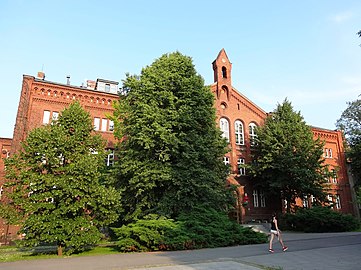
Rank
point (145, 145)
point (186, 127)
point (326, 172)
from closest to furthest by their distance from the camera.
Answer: point (145, 145) < point (186, 127) < point (326, 172)

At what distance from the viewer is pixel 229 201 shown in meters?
20.8

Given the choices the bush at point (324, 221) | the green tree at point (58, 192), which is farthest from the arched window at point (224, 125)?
the green tree at point (58, 192)

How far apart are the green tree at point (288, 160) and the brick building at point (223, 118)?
6.67 feet

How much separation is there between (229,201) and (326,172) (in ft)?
48.2

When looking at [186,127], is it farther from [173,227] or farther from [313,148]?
[313,148]

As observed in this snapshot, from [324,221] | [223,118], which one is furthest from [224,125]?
[324,221]

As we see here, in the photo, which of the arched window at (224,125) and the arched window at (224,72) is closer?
the arched window at (224,125)

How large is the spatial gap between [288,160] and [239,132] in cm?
764

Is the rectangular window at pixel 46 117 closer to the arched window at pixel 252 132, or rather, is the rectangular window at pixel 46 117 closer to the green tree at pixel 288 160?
the green tree at pixel 288 160

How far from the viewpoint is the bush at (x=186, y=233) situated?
14047mm

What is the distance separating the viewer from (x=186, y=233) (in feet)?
48.8

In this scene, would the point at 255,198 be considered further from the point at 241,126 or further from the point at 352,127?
the point at 352,127

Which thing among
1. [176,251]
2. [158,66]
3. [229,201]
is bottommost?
[176,251]

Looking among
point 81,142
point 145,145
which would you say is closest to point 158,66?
point 145,145
